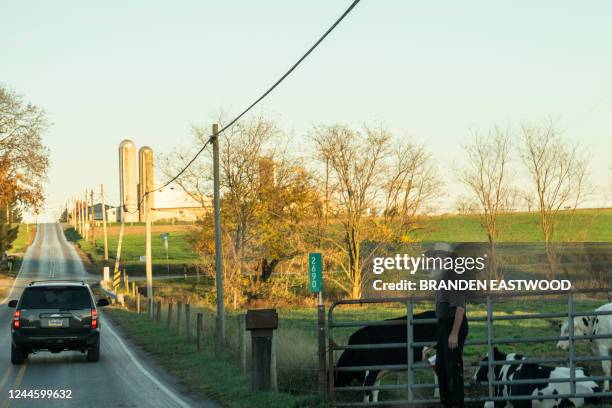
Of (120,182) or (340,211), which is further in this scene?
(120,182)

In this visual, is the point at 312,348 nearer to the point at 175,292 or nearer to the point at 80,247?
the point at 175,292

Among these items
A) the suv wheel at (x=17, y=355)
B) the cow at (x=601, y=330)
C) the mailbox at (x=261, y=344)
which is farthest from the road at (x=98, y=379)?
the cow at (x=601, y=330)

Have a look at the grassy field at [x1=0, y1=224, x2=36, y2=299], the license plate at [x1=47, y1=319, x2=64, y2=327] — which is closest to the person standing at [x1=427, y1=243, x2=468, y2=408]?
the license plate at [x1=47, y1=319, x2=64, y2=327]

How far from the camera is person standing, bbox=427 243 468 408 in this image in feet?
39.0

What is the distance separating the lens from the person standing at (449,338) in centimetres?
1189

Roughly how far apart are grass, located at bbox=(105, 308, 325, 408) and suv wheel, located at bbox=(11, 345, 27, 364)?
3180 mm

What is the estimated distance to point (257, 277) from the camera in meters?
60.0

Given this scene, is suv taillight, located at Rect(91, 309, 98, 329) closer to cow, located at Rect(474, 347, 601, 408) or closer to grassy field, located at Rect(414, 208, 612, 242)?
cow, located at Rect(474, 347, 601, 408)

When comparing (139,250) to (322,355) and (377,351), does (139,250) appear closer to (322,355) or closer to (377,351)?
(377,351)

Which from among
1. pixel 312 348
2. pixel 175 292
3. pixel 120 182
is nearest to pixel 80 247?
pixel 120 182

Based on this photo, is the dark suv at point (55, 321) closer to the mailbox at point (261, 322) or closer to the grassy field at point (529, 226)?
the mailbox at point (261, 322)

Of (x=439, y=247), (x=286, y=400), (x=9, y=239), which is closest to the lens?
(x=439, y=247)

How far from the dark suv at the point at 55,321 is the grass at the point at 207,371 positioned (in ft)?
6.28

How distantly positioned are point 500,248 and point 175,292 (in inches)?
928
